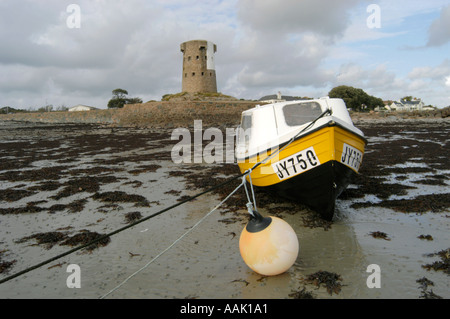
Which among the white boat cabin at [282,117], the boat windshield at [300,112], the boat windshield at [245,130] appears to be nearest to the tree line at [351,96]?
the boat windshield at [245,130]

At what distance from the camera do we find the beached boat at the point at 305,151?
214 inches

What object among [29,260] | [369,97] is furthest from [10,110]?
[29,260]

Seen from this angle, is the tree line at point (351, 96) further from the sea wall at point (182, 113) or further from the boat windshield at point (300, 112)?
the boat windshield at point (300, 112)

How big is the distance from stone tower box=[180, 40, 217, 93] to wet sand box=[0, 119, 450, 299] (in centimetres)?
4067

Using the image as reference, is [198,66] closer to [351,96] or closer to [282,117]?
[351,96]

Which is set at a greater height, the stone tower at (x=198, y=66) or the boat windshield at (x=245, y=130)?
the stone tower at (x=198, y=66)

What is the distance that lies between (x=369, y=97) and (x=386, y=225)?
76412mm

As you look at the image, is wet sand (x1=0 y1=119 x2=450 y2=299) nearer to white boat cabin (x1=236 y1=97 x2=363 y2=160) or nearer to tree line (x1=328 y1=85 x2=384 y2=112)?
white boat cabin (x1=236 y1=97 x2=363 y2=160)

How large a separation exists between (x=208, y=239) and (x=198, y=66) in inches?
1828

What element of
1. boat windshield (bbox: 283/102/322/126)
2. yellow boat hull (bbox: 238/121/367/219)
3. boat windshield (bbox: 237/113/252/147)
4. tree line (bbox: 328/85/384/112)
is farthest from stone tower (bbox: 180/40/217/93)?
yellow boat hull (bbox: 238/121/367/219)

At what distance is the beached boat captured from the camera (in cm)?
543

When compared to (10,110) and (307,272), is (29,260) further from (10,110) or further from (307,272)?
(10,110)

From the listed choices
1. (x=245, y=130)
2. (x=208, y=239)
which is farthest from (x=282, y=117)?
(x=208, y=239)

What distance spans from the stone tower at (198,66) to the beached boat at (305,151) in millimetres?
43560
